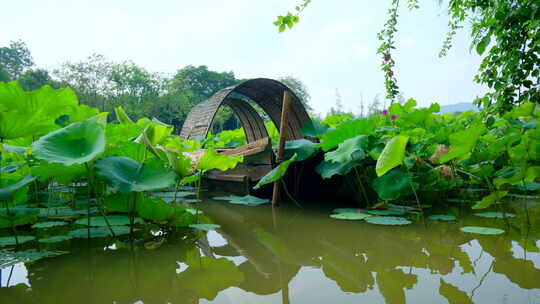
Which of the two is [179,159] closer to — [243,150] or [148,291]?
[148,291]

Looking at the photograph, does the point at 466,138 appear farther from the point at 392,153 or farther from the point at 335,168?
the point at 335,168

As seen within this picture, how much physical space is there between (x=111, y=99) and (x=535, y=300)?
23.6m

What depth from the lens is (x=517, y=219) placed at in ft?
5.46

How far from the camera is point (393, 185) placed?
1.84 meters

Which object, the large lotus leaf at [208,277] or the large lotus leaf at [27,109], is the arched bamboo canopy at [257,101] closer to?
the large lotus leaf at [27,109]

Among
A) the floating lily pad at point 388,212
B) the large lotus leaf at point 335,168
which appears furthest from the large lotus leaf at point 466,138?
the large lotus leaf at point 335,168

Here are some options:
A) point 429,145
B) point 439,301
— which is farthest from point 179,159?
point 429,145

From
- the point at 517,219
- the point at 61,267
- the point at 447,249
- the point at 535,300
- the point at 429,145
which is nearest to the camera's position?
the point at 535,300

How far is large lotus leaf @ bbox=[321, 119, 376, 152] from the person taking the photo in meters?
2.16

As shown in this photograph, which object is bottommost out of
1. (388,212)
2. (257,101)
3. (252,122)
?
(388,212)

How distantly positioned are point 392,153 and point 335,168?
0.74m

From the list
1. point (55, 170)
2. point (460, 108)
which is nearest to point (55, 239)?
point (55, 170)

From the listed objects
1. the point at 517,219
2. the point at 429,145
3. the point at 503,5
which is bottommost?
the point at 517,219

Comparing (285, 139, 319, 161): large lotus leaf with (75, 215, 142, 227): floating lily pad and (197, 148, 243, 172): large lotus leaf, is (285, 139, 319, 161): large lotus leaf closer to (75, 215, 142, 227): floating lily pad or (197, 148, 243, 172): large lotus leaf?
(197, 148, 243, 172): large lotus leaf
